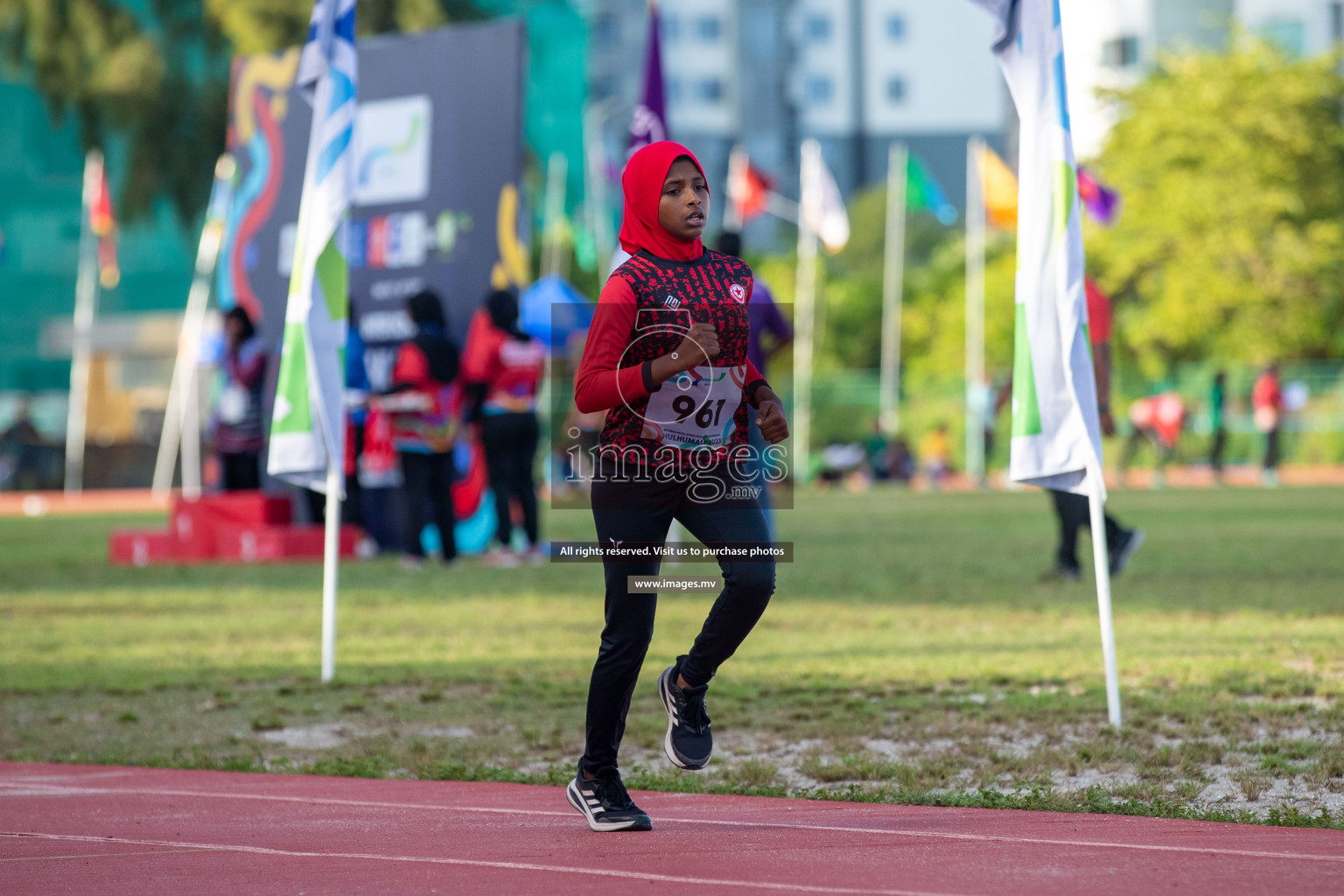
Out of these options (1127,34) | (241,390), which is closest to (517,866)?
(241,390)

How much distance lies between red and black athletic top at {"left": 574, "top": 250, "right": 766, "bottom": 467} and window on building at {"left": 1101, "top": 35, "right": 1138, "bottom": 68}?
62.3 m

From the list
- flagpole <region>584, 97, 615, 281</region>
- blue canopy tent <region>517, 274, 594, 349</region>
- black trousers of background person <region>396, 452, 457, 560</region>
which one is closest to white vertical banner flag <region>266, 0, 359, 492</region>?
black trousers of background person <region>396, 452, 457, 560</region>

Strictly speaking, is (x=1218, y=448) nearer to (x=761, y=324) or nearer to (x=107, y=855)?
(x=761, y=324)

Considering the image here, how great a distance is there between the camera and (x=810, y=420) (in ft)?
149

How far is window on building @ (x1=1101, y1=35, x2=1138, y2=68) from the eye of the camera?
63656mm

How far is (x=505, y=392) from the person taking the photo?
14.6m

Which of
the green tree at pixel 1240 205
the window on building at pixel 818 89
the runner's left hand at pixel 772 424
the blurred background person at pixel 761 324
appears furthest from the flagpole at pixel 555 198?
the window on building at pixel 818 89

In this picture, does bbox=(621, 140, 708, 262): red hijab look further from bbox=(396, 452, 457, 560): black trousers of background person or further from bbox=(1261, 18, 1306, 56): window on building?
bbox=(1261, 18, 1306, 56): window on building

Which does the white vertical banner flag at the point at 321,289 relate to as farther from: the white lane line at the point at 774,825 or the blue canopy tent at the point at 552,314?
the blue canopy tent at the point at 552,314

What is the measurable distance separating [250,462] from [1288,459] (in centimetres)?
3079

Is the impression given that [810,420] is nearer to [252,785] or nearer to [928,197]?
[928,197]

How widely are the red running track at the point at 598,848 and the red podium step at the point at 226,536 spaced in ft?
34.6

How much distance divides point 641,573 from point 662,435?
41cm

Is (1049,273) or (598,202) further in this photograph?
(598,202)
